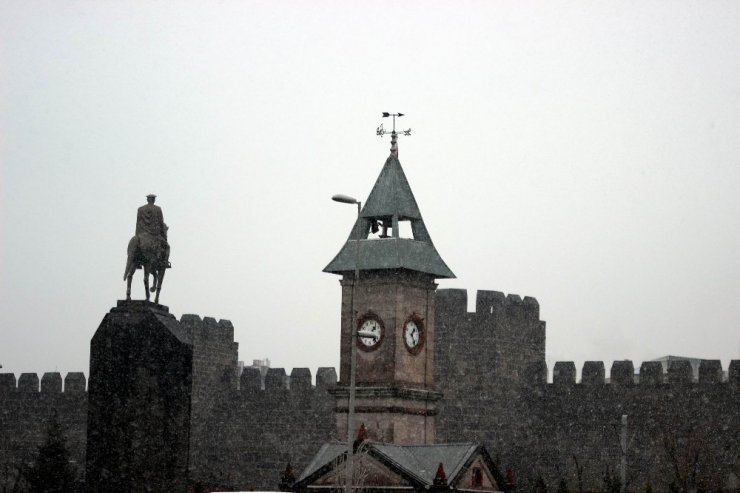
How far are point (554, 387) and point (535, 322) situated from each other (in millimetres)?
2159

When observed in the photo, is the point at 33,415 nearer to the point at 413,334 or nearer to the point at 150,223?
the point at 413,334

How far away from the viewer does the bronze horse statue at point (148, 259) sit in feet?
80.3

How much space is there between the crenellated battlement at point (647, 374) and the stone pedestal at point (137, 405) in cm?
2589

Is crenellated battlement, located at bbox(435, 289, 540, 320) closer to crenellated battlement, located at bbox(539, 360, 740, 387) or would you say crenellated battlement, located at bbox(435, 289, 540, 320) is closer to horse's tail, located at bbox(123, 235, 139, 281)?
crenellated battlement, located at bbox(539, 360, 740, 387)

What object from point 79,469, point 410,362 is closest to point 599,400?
point 410,362

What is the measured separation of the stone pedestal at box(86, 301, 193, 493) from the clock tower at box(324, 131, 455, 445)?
50.8 ft

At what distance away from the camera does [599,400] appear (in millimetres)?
48375

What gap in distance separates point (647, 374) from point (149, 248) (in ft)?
85.2

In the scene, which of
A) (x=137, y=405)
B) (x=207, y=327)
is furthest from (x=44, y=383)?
(x=137, y=405)

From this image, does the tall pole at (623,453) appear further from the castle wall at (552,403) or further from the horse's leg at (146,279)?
the horse's leg at (146,279)

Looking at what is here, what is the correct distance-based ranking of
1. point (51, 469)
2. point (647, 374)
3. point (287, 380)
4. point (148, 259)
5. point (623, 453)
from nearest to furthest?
point (148, 259)
point (51, 469)
point (623, 453)
point (647, 374)
point (287, 380)

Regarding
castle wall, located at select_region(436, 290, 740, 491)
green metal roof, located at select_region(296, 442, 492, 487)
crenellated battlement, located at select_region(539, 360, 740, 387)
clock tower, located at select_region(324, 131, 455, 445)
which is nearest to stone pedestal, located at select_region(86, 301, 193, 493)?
green metal roof, located at select_region(296, 442, 492, 487)

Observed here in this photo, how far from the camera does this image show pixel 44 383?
57.8 metres

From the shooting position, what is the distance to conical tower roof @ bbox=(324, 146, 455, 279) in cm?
3944
